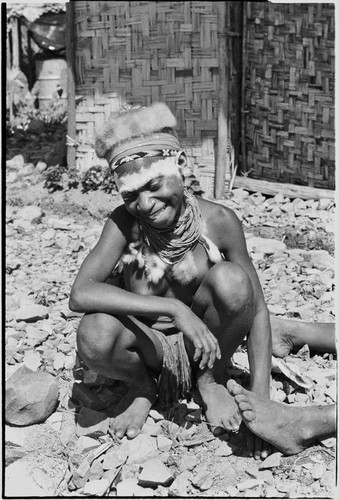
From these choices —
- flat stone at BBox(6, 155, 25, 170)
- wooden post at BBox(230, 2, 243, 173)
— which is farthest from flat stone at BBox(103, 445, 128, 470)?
flat stone at BBox(6, 155, 25, 170)

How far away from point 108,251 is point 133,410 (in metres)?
0.71

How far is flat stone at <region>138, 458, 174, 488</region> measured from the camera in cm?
297

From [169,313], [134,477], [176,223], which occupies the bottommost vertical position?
[134,477]

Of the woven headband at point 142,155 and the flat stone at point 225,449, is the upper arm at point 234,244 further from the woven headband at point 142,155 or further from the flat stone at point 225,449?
the flat stone at point 225,449

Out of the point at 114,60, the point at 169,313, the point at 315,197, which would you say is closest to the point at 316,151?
the point at 315,197

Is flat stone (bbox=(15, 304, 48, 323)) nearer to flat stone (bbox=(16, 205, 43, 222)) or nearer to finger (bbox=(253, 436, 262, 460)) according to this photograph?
finger (bbox=(253, 436, 262, 460))

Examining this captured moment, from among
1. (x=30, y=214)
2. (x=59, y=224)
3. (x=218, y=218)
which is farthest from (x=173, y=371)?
(x=30, y=214)

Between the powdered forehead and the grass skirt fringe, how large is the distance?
0.74 m

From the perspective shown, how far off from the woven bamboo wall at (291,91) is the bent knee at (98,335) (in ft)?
12.5

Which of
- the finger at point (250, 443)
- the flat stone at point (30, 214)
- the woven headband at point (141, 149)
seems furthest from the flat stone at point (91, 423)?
the flat stone at point (30, 214)

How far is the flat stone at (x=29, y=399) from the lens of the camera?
337cm

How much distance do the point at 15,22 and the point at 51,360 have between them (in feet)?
25.9

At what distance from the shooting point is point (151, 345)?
327cm

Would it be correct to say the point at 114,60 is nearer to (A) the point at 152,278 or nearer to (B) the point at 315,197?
(B) the point at 315,197
